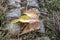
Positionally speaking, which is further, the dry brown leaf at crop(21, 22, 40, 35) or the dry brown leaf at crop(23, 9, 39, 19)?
the dry brown leaf at crop(23, 9, 39, 19)

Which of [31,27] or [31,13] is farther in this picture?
[31,13]

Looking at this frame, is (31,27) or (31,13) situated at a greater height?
(31,13)

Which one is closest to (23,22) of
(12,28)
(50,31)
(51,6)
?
(12,28)

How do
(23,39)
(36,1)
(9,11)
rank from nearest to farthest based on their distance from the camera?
(23,39) → (9,11) → (36,1)

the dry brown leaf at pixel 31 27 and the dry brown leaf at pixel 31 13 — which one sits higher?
the dry brown leaf at pixel 31 13

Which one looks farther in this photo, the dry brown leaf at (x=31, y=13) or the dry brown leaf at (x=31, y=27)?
the dry brown leaf at (x=31, y=13)

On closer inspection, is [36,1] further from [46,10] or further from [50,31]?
[50,31]

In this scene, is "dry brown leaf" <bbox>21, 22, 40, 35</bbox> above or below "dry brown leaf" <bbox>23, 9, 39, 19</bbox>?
below

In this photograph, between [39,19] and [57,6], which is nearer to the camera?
[39,19]

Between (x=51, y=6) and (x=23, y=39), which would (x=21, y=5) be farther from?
(x=23, y=39)

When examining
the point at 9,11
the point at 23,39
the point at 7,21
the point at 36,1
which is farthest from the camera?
the point at 36,1

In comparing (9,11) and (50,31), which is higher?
(9,11)
